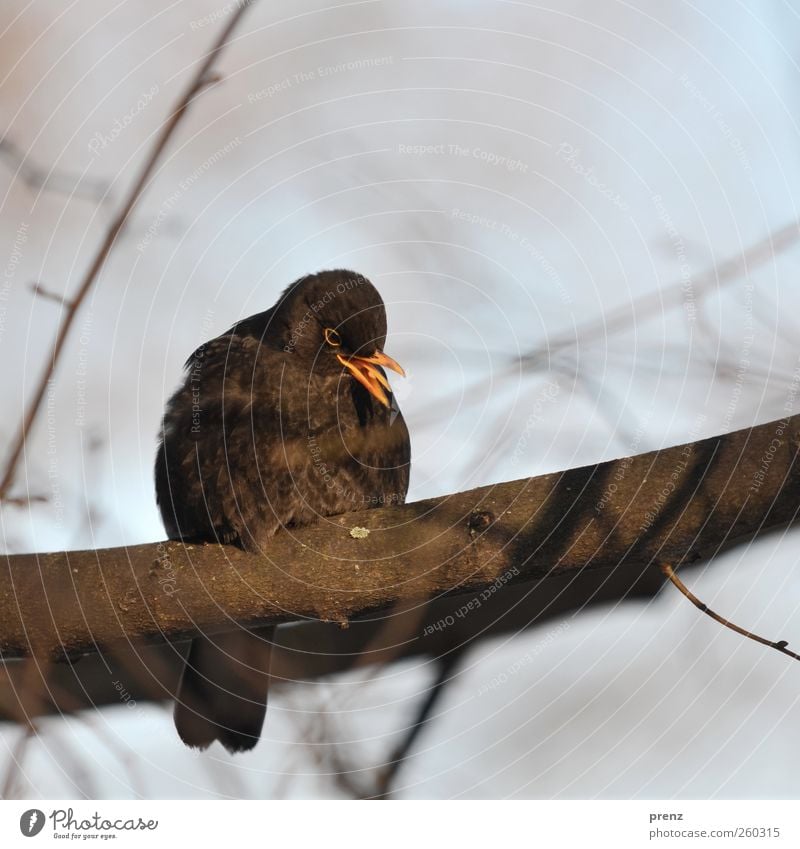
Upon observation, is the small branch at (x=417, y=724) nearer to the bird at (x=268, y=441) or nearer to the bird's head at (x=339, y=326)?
the bird at (x=268, y=441)

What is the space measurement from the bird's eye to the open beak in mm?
17

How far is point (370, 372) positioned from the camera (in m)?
1.09

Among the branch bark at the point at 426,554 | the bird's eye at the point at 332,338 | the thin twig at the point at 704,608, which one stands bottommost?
the thin twig at the point at 704,608

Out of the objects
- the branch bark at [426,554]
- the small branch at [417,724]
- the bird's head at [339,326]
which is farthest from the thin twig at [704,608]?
the bird's head at [339,326]

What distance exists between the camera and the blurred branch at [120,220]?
3.42 feet

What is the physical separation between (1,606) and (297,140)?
0.67 meters

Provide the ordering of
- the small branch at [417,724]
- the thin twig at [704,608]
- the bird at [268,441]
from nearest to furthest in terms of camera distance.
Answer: the thin twig at [704,608]
the small branch at [417,724]
the bird at [268,441]

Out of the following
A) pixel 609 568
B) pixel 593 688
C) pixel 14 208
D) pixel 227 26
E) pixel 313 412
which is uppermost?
pixel 227 26

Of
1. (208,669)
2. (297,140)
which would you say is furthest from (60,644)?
(297,140)

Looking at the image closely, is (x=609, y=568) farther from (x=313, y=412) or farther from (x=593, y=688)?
(x=313, y=412)

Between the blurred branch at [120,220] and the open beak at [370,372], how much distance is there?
1.08ft

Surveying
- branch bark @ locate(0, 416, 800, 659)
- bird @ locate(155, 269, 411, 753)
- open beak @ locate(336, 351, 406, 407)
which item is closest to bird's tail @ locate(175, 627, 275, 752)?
bird @ locate(155, 269, 411, 753)

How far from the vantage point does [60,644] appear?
3.06 ft

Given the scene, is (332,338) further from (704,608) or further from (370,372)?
(704,608)
